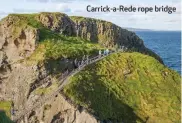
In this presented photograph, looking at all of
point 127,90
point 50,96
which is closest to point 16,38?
point 50,96

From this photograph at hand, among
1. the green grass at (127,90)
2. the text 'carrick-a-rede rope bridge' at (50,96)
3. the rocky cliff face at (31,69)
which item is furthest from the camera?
the green grass at (127,90)

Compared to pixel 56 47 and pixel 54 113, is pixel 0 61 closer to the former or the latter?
pixel 56 47

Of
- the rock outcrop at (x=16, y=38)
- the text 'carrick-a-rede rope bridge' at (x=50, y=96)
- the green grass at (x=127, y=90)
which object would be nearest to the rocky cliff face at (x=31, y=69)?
the rock outcrop at (x=16, y=38)

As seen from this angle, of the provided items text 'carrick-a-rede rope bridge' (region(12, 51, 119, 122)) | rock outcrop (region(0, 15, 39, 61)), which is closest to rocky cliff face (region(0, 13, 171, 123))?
rock outcrop (region(0, 15, 39, 61))

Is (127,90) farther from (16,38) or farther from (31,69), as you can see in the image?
(16,38)

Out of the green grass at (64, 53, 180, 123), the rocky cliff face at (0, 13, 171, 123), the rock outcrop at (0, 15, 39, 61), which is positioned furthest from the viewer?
the rock outcrop at (0, 15, 39, 61)

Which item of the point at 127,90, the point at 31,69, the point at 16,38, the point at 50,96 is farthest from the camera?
the point at 16,38

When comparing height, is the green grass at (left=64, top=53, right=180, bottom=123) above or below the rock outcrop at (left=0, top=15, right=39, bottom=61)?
below

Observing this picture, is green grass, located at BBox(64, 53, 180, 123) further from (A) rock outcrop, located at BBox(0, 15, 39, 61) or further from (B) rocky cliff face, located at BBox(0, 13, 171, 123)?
(A) rock outcrop, located at BBox(0, 15, 39, 61)

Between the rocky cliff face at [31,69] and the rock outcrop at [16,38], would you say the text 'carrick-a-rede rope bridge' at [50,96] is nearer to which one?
the rocky cliff face at [31,69]
